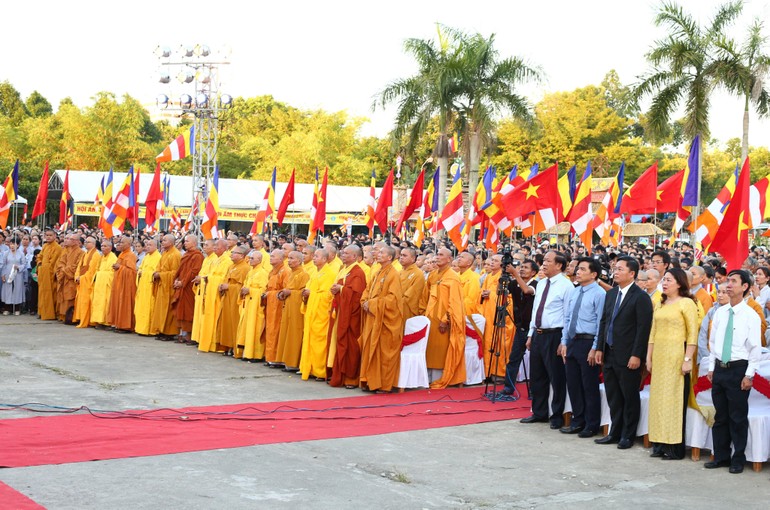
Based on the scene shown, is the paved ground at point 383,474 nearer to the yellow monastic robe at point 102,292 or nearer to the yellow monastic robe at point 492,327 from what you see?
the yellow monastic robe at point 492,327

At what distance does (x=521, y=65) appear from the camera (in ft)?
98.4

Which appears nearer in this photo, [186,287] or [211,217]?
[186,287]

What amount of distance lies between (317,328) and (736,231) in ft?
18.5

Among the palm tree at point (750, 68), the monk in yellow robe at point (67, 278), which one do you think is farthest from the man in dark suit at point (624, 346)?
the palm tree at point (750, 68)

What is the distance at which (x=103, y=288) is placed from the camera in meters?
17.0

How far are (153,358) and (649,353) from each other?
796 centimetres

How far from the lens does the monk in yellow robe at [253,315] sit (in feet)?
45.0

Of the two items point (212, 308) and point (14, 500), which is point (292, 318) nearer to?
point (212, 308)

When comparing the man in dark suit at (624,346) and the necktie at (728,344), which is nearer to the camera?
the necktie at (728,344)

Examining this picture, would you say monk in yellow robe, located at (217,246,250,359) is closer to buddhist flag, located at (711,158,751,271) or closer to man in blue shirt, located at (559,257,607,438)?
man in blue shirt, located at (559,257,607,438)

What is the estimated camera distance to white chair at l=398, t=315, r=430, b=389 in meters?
11.6

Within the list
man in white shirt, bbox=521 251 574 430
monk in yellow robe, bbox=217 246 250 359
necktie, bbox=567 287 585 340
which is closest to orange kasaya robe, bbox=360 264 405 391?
man in white shirt, bbox=521 251 574 430

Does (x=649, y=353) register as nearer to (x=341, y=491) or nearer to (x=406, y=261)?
(x=341, y=491)

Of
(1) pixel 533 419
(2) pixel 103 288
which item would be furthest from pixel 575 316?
(2) pixel 103 288
